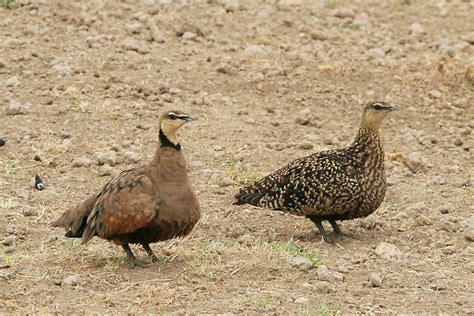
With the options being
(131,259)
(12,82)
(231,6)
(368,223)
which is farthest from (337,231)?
(231,6)

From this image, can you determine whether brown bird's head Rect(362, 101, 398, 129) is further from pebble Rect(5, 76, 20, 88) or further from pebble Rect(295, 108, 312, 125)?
pebble Rect(5, 76, 20, 88)

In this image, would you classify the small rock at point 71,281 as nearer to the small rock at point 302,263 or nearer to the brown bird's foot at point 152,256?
the brown bird's foot at point 152,256

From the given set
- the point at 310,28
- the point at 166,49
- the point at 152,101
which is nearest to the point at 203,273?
the point at 152,101

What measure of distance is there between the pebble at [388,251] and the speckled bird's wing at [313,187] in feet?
1.47

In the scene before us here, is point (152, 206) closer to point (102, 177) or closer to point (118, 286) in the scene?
point (118, 286)

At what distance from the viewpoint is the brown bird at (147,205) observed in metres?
7.73

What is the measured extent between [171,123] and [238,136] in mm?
3192

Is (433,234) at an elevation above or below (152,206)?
below

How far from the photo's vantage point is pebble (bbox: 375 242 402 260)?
8.48m

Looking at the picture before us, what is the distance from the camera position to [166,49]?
1312 centimetres

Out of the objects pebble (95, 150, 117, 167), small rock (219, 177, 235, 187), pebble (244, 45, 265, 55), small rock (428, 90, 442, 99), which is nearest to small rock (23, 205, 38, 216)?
pebble (95, 150, 117, 167)

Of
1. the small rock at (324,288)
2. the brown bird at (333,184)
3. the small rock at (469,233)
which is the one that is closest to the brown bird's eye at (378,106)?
the brown bird at (333,184)

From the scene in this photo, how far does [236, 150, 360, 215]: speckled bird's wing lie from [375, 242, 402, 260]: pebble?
1.47 ft

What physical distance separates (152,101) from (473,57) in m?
4.19
